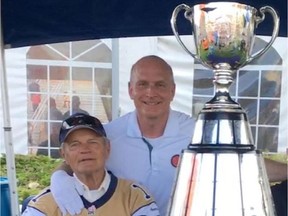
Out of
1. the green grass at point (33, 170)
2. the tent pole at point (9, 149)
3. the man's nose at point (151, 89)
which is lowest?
the green grass at point (33, 170)

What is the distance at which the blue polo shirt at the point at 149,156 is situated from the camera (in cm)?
147

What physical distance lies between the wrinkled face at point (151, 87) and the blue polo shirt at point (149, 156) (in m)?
0.06

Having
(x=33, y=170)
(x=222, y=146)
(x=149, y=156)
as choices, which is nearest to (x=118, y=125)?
(x=149, y=156)

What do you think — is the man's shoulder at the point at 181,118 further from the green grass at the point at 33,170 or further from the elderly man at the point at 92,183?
the green grass at the point at 33,170

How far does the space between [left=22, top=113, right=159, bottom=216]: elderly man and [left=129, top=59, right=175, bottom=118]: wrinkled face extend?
157 mm

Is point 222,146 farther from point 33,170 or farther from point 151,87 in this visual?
point 33,170

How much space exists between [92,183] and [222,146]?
0.47 meters

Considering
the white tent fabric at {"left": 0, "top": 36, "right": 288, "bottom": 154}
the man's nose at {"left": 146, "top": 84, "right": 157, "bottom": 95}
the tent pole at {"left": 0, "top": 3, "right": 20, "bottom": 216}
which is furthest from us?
the white tent fabric at {"left": 0, "top": 36, "right": 288, "bottom": 154}

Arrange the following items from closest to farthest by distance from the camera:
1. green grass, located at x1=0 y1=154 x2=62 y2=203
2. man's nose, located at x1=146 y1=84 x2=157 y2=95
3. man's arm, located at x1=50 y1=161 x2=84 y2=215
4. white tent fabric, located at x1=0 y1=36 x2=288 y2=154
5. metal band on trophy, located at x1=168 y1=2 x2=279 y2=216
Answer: metal band on trophy, located at x1=168 y1=2 x2=279 y2=216
man's arm, located at x1=50 y1=161 x2=84 y2=215
man's nose, located at x1=146 y1=84 x2=157 y2=95
white tent fabric, located at x1=0 y1=36 x2=288 y2=154
green grass, located at x1=0 y1=154 x2=62 y2=203

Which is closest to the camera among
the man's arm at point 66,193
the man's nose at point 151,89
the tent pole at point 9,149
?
the man's arm at point 66,193

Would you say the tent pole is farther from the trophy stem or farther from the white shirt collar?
the trophy stem

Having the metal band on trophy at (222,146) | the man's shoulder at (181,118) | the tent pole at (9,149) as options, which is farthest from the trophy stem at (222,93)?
the tent pole at (9,149)

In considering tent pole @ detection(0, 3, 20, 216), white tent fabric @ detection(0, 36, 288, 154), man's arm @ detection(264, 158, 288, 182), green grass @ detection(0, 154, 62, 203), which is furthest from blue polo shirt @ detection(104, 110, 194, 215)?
green grass @ detection(0, 154, 62, 203)

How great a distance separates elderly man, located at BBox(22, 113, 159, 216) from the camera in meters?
1.30
